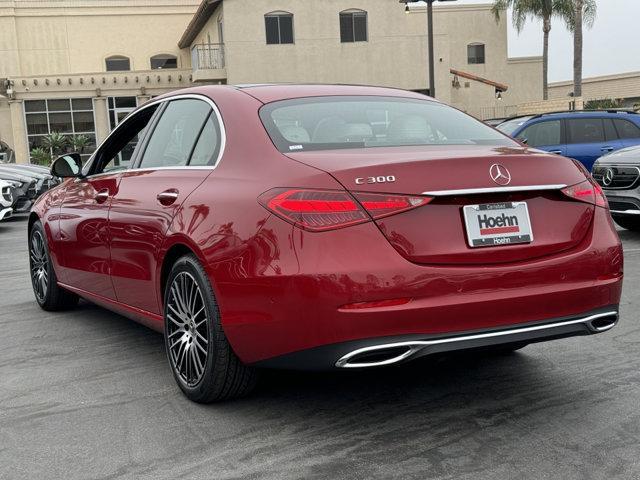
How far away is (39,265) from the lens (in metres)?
6.77

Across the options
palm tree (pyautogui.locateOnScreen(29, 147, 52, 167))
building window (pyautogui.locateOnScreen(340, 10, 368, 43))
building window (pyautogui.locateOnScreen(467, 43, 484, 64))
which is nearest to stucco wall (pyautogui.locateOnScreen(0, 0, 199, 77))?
palm tree (pyautogui.locateOnScreen(29, 147, 52, 167))

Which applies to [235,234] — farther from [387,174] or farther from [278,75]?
[278,75]

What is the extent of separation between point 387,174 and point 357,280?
0.47 meters

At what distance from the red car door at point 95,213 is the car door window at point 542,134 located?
30.5ft

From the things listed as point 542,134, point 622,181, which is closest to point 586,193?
point 622,181

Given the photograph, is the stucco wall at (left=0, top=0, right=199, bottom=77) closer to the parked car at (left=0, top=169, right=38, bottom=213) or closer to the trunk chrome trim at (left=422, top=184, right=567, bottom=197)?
the parked car at (left=0, top=169, right=38, bottom=213)

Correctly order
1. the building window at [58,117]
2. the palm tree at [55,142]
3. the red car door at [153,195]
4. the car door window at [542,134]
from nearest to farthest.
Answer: the red car door at [153,195] → the car door window at [542,134] → the palm tree at [55,142] → the building window at [58,117]

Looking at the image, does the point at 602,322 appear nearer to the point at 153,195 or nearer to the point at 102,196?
→ the point at 153,195

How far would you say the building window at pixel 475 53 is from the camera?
167 feet

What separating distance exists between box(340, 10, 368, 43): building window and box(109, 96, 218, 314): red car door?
32.0 metres

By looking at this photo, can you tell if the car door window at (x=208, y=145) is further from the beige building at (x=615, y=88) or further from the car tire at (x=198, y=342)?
the beige building at (x=615, y=88)

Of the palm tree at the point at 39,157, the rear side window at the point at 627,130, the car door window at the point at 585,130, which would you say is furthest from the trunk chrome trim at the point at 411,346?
the palm tree at the point at 39,157

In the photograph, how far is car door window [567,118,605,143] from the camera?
13570mm

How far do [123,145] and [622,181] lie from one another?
6.26 metres
